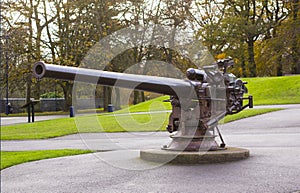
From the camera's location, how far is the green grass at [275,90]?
27553 mm

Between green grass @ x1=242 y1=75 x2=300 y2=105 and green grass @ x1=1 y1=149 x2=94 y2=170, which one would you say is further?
green grass @ x1=242 y1=75 x2=300 y2=105

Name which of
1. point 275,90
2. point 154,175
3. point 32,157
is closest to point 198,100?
point 154,175

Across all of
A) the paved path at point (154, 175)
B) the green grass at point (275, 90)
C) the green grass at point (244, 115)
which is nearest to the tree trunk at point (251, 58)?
the green grass at point (275, 90)

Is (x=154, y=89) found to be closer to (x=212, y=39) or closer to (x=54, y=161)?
(x=54, y=161)

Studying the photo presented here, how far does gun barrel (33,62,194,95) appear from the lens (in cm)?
462

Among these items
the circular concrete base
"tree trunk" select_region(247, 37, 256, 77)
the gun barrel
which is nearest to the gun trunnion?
the gun barrel

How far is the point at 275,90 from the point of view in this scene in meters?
30.7

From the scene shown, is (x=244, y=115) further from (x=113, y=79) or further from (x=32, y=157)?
(x=113, y=79)

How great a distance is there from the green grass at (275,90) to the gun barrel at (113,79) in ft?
69.8

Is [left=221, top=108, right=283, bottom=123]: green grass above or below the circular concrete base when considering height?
below

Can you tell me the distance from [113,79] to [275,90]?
26633 millimetres

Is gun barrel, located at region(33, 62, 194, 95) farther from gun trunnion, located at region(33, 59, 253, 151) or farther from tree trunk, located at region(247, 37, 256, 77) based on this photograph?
tree trunk, located at region(247, 37, 256, 77)

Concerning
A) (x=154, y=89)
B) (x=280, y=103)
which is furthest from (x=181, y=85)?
→ (x=280, y=103)

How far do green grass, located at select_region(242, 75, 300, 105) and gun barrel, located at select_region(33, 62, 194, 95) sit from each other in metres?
21.3
